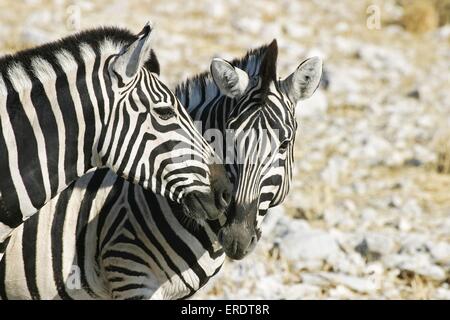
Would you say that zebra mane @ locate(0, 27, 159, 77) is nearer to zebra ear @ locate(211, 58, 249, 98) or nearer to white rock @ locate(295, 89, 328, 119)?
zebra ear @ locate(211, 58, 249, 98)

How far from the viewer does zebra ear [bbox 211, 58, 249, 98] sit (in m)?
5.18

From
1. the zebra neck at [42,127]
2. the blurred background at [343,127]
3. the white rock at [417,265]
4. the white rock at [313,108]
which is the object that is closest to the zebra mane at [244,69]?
the zebra neck at [42,127]

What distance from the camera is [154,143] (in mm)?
4773

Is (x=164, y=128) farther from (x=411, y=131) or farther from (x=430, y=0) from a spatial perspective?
(x=430, y=0)

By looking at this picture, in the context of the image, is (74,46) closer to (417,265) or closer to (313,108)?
(417,265)

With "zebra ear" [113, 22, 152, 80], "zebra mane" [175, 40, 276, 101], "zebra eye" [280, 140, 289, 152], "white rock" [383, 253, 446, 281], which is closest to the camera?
"zebra ear" [113, 22, 152, 80]

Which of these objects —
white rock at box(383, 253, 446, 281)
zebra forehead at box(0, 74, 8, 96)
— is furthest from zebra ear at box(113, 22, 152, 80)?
white rock at box(383, 253, 446, 281)

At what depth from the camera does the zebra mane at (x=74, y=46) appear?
15.5 ft

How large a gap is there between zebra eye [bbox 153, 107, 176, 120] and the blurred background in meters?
1.25

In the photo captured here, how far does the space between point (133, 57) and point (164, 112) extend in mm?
331

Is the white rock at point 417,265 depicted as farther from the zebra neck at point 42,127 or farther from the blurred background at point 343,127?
the zebra neck at point 42,127

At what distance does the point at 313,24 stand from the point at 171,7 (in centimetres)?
238

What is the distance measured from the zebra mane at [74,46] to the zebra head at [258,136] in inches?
23.3

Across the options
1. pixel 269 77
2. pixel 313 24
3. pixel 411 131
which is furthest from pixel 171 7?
pixel 269 77
